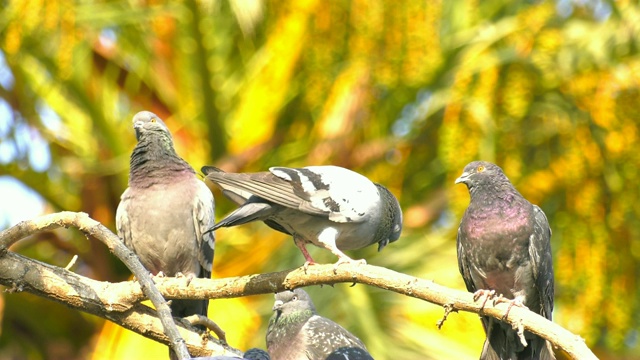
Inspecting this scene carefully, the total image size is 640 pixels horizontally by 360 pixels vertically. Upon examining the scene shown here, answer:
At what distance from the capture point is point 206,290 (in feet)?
15.1

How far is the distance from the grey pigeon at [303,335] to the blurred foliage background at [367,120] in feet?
8.39

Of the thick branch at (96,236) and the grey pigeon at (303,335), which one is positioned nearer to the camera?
the thick branch at (96,236)

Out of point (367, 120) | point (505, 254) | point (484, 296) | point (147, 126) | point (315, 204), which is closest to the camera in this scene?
point (484, 296)

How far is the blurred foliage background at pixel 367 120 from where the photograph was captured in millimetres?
8922

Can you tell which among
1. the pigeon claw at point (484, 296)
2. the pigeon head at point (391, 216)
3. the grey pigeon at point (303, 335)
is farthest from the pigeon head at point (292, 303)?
the pigeon claw at point (484, 296)

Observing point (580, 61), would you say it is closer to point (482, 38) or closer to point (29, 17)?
point (482, 38)

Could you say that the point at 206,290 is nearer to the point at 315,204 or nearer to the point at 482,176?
the point at 315,204

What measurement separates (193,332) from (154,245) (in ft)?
3.33

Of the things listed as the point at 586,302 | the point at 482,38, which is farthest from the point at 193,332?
the point at 482,38

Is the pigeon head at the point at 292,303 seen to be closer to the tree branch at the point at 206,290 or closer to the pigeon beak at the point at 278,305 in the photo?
the pigeon beak at the point at 278,305

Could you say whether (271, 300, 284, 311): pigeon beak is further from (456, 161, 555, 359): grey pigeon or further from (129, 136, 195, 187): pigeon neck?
(456, 161, 555, 359): grey pigeon

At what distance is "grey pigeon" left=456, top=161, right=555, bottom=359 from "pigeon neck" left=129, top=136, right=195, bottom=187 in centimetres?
183

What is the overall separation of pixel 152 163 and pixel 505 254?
2.20m

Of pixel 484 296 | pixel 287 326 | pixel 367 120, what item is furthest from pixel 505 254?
pixel 367 120
